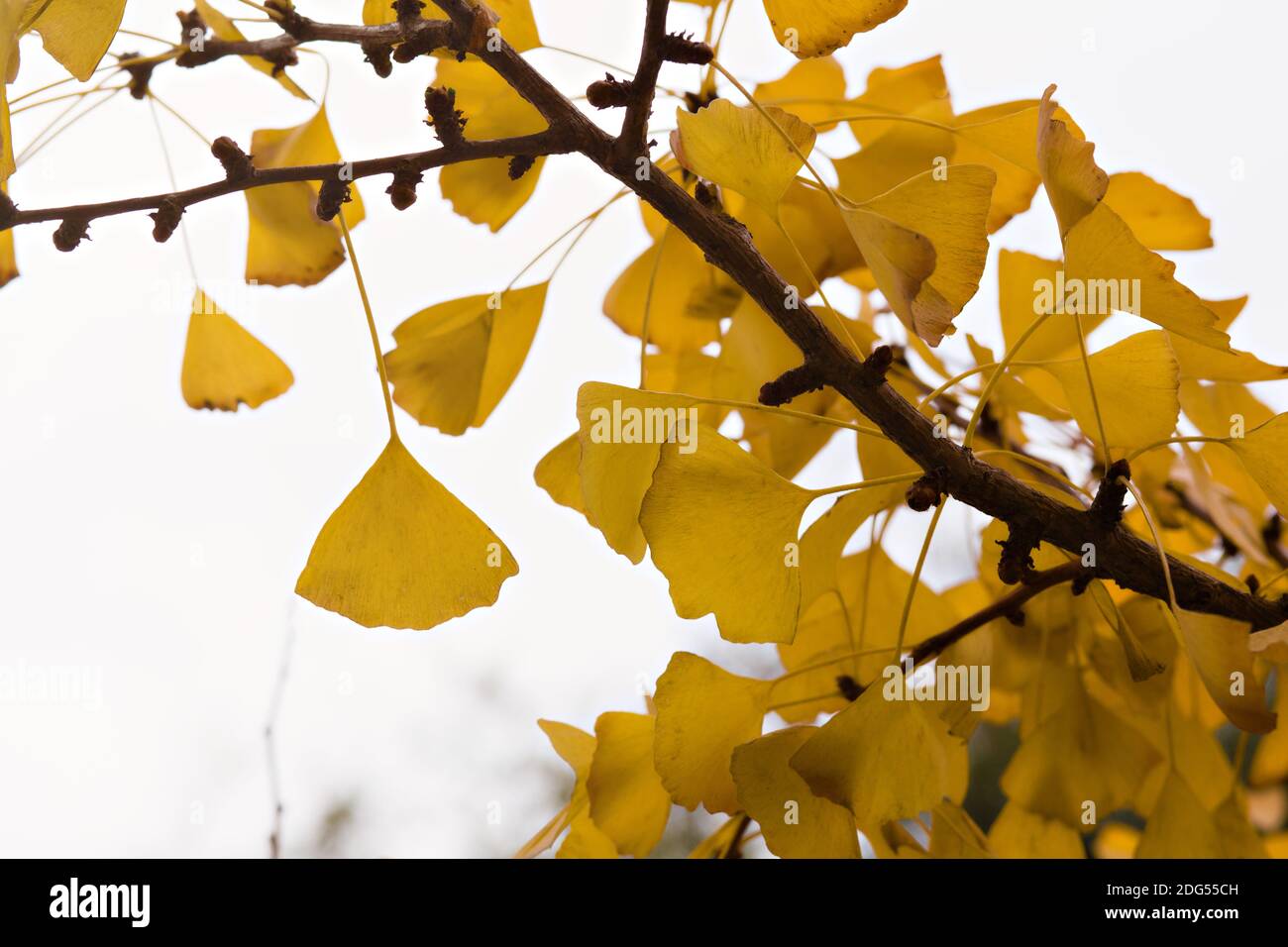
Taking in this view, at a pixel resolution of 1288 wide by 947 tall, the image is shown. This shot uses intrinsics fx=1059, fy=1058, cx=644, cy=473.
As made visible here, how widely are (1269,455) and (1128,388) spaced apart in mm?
41

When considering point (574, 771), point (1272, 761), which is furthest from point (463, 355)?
point (1272, 761)

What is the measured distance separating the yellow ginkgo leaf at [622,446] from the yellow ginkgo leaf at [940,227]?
0.06 m

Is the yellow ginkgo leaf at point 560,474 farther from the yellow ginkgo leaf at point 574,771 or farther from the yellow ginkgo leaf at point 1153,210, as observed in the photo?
the yellow ginkgo leaf at point 1153,210

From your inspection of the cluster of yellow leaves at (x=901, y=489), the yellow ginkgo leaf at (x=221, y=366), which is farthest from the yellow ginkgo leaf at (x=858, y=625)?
the yellow ginkgo leaf at (x=221, y=366)

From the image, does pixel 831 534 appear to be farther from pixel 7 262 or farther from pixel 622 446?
pixel 7 262

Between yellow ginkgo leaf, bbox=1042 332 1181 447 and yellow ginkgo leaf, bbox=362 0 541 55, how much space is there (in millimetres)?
179

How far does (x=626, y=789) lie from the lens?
34 cm

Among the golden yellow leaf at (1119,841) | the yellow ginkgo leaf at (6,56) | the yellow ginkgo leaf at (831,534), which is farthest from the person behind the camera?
the golden yellow leaf at (1119,841)

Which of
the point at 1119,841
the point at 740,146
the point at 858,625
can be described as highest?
the point at 740,146

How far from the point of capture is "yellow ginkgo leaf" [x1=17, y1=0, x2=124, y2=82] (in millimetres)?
238

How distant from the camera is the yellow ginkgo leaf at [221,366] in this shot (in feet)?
1.23
